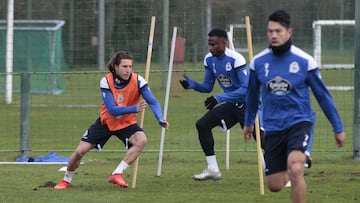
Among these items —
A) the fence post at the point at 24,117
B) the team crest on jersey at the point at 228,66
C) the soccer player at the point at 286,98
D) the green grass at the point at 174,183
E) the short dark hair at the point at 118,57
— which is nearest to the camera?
the soccer player at the point at 286,98

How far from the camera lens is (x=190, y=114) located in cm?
1908

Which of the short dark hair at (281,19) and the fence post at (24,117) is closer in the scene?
the short dark hair at (281,19)

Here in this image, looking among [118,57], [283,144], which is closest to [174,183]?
[118,57]

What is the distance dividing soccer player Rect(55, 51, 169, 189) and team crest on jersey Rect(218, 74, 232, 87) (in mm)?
985

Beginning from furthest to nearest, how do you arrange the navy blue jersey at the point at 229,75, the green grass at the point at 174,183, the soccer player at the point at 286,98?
the navy blue jersey at the point at 229,75 < the green grass at the point at 174,183 < the soccer player at the point at 286,98

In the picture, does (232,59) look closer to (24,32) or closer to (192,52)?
(192,52)

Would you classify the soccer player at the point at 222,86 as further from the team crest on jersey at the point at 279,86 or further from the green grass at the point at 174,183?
the team crest on jersey at the point at 279,86

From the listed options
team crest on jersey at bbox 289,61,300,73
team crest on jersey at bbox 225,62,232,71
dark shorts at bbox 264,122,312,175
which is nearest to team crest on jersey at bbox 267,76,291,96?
team crest on jersey at bbox 289,61,300,73

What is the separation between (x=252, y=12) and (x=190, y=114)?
8.98 ft

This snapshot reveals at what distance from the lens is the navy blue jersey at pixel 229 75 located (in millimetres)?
11141

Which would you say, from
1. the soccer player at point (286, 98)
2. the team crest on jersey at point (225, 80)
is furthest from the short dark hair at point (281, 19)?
the team crest on jersey at point (225, 80)

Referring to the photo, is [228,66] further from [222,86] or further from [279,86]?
[279,86]

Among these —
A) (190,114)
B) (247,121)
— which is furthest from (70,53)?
(247,121)

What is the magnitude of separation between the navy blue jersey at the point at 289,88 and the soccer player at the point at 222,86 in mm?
2438
